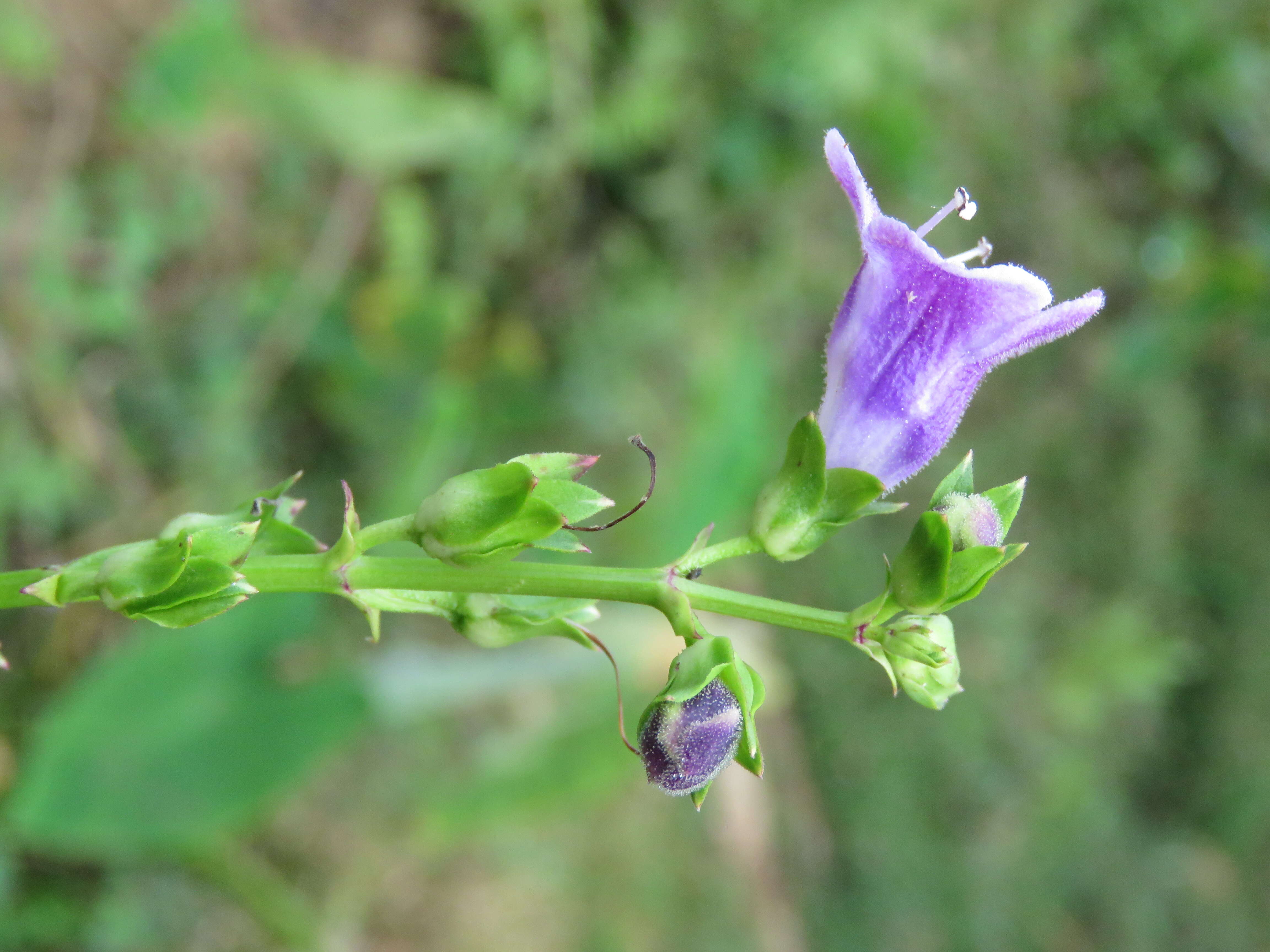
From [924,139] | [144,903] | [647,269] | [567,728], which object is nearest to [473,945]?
[567,728]

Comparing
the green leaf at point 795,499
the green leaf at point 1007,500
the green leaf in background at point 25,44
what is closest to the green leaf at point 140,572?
the green leaf at point 795,499

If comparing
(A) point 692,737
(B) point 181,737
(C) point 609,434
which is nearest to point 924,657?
(A) point 692,737

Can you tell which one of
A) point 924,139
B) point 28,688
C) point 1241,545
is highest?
point 924,139

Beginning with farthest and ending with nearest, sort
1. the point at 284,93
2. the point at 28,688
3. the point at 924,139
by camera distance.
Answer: the point at 924,139 < the point at 284,93 < the point at 28,688

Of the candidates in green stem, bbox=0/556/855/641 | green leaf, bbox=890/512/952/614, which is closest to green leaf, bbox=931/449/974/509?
green leaf, bbox=890/512/952/614

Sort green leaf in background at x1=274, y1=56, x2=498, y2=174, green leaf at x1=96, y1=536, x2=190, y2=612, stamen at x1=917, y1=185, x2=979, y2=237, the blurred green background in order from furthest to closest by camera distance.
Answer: green leaf in background at x1=274, y1=56, x2=498, y2=174 < the blurred green background < stamen at x1=917, y1=185, x2=979, y2=237 < green leaf at x1=96, y1=536, x2=190, y2=612

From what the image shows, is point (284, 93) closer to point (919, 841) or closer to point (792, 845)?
point (792, 845)

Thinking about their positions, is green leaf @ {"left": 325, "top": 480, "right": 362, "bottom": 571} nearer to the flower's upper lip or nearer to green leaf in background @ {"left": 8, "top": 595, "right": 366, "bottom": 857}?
the flower's upper lip
